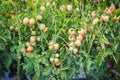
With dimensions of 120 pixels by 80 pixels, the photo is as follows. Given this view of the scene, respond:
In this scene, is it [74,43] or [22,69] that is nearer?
[74,43]

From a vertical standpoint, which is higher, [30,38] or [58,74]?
[30,38]

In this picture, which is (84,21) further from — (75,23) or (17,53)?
(17,53)

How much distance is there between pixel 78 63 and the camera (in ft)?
7.63

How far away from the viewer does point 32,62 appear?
7.73 feet

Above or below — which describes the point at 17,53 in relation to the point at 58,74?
above

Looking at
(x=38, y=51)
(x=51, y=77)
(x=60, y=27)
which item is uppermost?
(x=60, y=27)

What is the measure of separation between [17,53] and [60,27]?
386 mm

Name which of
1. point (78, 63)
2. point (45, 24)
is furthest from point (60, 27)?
point (78, 63)

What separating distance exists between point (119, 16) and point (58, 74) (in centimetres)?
65

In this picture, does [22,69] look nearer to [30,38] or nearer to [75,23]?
[30,38]

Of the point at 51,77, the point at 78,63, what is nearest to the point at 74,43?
the point at 78,63

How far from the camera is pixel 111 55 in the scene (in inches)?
102

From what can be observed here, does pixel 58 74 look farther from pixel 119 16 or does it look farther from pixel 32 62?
pixel 119 16

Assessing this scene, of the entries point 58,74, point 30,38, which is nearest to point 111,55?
point 58,74
